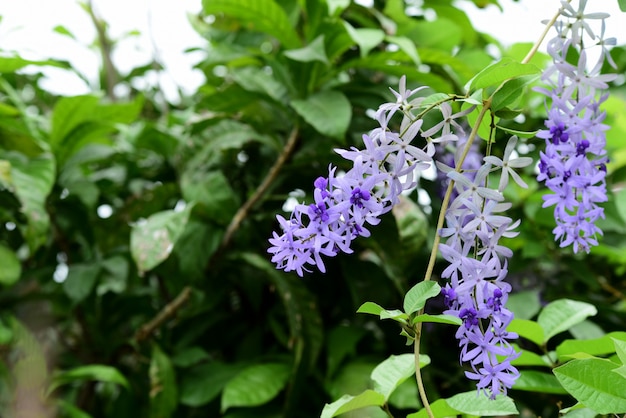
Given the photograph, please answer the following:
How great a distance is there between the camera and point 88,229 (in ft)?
5.28

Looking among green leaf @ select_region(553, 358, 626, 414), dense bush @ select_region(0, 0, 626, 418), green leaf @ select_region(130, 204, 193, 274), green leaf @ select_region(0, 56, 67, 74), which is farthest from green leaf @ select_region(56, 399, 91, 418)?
green leaf @ select_region(553, 358, 626, 414)

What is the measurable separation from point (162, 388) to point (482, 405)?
87 centimetres

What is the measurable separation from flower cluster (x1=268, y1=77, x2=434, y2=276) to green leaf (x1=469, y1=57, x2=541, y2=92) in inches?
3.7

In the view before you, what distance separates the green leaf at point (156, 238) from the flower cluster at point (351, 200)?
650 mm

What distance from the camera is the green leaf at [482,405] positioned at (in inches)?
27.2

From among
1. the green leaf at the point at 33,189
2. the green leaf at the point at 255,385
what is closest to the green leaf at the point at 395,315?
the green leaf at the point at 255,385

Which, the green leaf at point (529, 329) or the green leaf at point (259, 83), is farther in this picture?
the green leaf at point (259, 83)

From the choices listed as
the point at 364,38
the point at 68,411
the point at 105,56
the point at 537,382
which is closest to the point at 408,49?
the point at 364,38

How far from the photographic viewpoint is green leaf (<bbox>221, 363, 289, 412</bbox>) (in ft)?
4.18

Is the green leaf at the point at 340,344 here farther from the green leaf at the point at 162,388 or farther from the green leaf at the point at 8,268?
the green leaf at the point at 8,268

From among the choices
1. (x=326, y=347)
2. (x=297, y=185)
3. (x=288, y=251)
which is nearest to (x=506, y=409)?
(x=288, y=251)

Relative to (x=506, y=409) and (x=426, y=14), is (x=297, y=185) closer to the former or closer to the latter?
(x=426, y=14)

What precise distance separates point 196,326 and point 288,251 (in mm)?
956

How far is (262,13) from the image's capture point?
4.44ft
